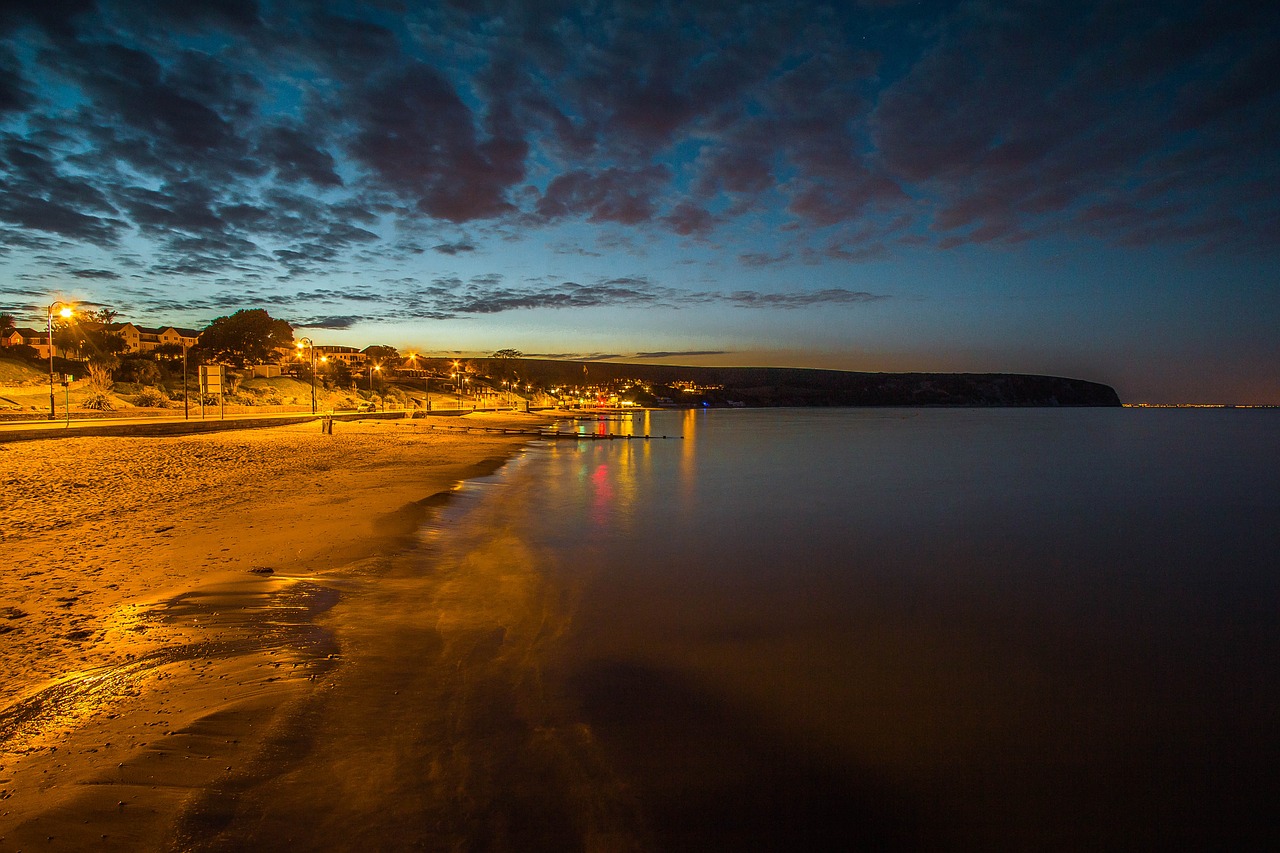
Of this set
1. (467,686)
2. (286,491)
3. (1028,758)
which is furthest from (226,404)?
(1028,758)

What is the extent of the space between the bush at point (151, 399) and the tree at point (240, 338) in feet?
78.3

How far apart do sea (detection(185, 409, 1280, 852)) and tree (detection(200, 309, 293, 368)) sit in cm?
7515

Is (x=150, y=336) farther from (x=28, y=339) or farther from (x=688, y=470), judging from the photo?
(x=688, y=470)

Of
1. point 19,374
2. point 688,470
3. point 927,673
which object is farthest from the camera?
point 19,374

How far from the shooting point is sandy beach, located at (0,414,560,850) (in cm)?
388

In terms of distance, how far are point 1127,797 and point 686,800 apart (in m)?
3.70

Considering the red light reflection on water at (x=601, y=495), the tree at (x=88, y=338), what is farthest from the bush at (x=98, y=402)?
the red light reflection on water at (x=601, y=495)

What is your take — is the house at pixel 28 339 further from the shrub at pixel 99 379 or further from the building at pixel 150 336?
the shrub at pixel 99 379

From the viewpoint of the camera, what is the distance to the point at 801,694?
6.38 meters

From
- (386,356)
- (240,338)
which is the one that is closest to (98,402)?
(240,338)

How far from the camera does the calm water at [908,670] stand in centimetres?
468

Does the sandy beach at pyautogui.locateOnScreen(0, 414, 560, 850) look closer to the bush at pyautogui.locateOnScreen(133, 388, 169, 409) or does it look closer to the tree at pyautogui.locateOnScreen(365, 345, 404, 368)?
the bush at pyautogui.locateOnScreen(133, 388, 169, 409)

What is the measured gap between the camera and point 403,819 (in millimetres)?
3967

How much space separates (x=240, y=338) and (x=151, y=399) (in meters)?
26.3
